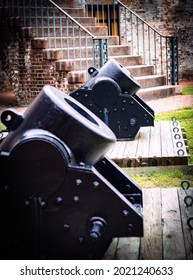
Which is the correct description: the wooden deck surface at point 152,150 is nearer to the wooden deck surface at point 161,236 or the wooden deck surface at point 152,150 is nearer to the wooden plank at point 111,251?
the wooden deck surface at point 161,236

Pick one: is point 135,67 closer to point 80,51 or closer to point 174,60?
point 174,60

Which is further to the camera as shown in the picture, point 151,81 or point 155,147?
point 151,81

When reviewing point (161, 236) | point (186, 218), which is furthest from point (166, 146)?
point (161, 236)

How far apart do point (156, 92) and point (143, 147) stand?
7.61 m

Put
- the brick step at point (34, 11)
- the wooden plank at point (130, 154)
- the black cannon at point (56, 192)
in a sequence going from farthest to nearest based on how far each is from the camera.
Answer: the brick step at point (34, 11) < the wooden plank at point (130, 154) < the black cannon at point (56, 192)

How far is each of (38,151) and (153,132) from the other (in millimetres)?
5046

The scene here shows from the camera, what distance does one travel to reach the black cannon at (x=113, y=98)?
7.38 metres

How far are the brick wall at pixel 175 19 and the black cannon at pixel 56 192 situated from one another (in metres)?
16.9

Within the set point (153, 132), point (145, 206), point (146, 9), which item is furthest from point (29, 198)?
point (146, 9)

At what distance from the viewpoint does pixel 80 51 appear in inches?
533

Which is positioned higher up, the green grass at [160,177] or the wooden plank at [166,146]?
the wooden plank at [166,146]

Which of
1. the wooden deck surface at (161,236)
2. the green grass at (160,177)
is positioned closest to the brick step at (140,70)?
the green grass at (160,177)

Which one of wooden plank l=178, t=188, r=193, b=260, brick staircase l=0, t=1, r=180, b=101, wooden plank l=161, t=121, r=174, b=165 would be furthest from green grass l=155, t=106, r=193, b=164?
wooden plank l=178, t=188, r=193, b=260

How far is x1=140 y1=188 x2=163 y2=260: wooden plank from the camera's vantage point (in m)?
3.58
